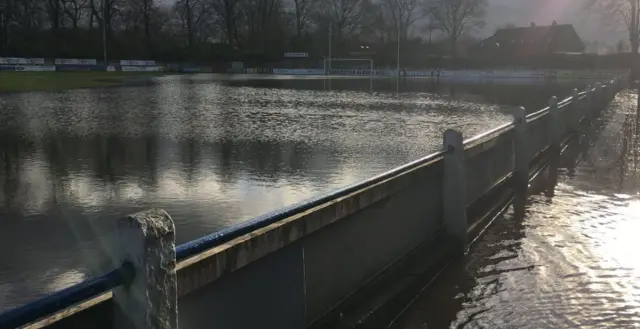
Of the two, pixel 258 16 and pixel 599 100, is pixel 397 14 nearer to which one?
pixel 258 16

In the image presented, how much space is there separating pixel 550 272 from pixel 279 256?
3577 mm

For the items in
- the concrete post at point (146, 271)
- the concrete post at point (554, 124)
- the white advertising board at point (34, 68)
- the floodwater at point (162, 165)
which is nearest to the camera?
the concrete post at point (146, 271)

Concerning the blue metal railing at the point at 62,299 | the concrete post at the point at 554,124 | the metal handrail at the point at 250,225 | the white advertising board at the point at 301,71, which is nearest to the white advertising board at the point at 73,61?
the white advertising board at the point at 301,71

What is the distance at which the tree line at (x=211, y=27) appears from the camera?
89.5 meters

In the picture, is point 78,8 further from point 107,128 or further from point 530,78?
point 107,128

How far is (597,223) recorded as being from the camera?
834 cm

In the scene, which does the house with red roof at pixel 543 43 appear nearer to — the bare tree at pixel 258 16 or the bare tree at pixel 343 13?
the bare tree at pixel 343 13

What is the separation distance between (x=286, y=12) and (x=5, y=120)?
9826 cm

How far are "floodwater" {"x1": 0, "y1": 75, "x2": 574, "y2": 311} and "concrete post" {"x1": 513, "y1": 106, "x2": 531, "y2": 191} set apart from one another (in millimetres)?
2390

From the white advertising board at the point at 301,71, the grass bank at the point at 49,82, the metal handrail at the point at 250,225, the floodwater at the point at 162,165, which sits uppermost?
the white advertising board at the point at 301,71

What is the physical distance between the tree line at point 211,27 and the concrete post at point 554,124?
77.9 m

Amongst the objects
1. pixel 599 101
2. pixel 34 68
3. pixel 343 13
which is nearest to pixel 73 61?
pixel 34 68

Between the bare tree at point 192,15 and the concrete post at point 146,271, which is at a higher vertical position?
the bare tree at point 192,15

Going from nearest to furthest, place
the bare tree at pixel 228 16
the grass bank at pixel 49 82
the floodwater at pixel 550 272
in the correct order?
the floodwater at pixel 550 272, the grass bank at pixel 49 82, the bare tree at pixel 228 16
